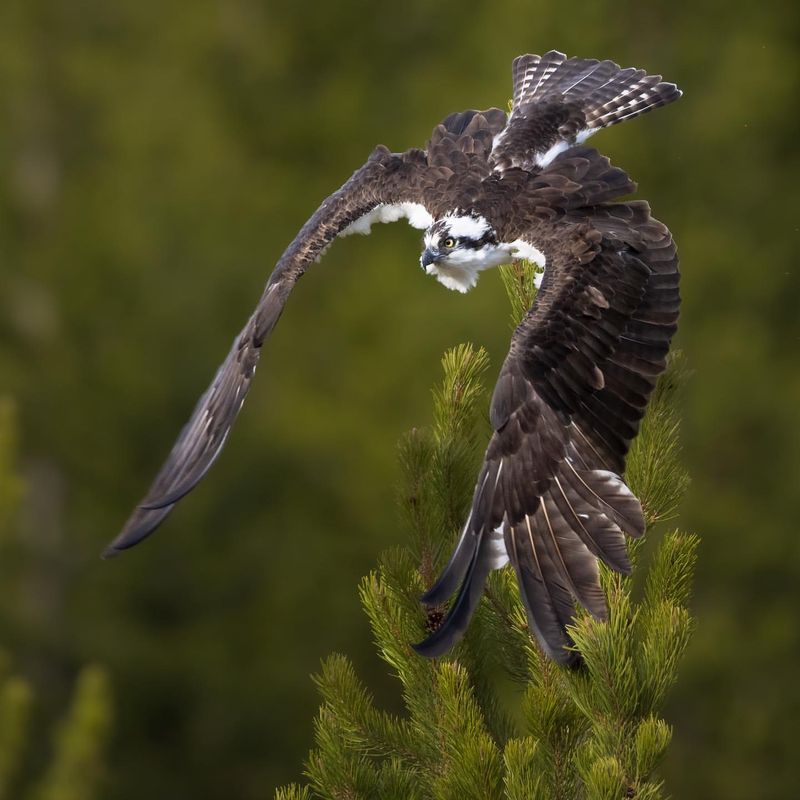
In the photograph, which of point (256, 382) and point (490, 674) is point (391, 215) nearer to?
point (490, 674)

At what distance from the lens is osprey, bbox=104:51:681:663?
187 inches

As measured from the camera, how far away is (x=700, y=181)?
18031 millimetres

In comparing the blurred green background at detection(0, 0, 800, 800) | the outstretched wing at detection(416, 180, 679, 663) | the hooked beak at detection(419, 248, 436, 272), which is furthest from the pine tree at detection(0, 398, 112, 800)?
the blurred green background at detection(0, 0, 800, 800)

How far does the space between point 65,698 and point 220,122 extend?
27.3 feet

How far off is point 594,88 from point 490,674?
3.50m

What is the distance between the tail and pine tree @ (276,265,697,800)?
2.38 m

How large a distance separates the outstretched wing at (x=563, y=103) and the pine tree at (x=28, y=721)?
285 centimetres

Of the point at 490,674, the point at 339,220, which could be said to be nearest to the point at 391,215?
the point at 339,220

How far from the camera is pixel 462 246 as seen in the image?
638cm

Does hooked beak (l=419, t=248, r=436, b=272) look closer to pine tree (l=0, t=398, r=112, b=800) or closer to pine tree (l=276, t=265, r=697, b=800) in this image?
pine tree (l=276, t=265, r=697, b=800)

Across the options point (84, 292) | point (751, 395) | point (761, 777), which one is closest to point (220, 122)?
point (84, 292)

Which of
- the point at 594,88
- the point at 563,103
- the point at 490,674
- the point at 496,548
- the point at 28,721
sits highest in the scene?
the point at 594,88

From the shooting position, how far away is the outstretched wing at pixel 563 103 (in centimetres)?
684

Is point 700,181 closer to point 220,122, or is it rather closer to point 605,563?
point 220,122
